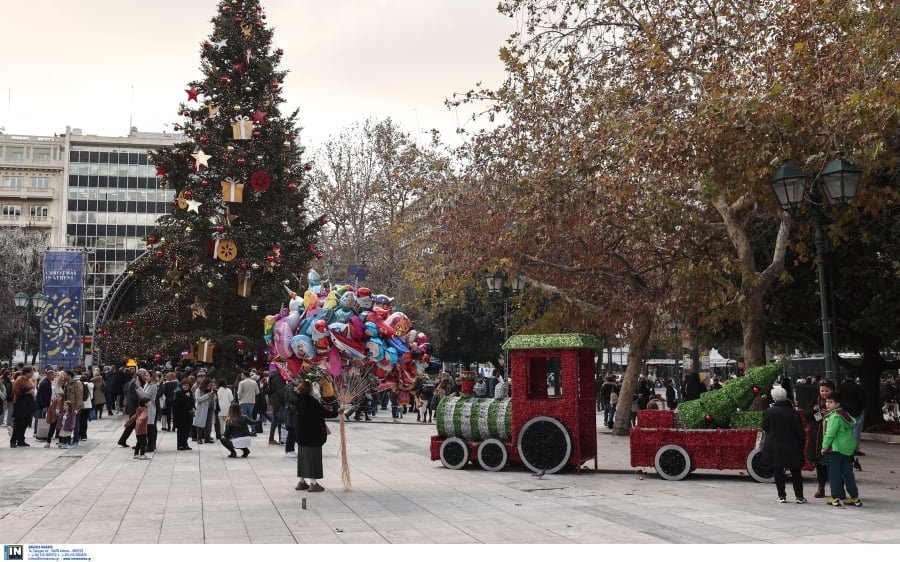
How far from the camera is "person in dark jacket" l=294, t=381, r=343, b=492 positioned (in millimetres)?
11664

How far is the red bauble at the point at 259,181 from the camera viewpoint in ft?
102

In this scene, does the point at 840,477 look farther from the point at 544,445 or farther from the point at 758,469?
the point at 544,445

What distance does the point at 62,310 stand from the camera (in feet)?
101

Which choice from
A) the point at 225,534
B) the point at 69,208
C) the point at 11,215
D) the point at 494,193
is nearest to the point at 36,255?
the point at 69,208

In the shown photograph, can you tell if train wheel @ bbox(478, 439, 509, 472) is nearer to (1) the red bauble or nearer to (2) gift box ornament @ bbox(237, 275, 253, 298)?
(2) gift box ornament @ bbox(237, 275, 253, 298)

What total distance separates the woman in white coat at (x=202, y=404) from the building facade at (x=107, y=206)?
7017cm

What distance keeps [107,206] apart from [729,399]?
8488 centimetres

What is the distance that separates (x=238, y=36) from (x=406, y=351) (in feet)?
77.4

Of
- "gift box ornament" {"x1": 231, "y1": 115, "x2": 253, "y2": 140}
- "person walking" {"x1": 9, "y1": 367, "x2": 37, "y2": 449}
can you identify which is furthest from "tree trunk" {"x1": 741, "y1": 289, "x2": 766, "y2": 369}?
"gift box ornament" {"x1": 231, "y1": 115, "x2": 253, "y2": 140}

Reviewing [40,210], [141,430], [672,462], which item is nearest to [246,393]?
[141,430]

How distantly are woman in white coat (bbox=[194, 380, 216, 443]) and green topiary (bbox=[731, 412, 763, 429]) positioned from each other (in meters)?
12.6

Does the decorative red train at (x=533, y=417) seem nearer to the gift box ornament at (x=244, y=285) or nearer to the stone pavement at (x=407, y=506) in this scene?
the stone pavement at (x=407, y=506)

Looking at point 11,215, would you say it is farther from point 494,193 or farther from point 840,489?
point 840,489

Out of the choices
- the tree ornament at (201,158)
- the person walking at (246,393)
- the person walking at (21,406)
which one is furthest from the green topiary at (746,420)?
the tree ornament at (201,158)
